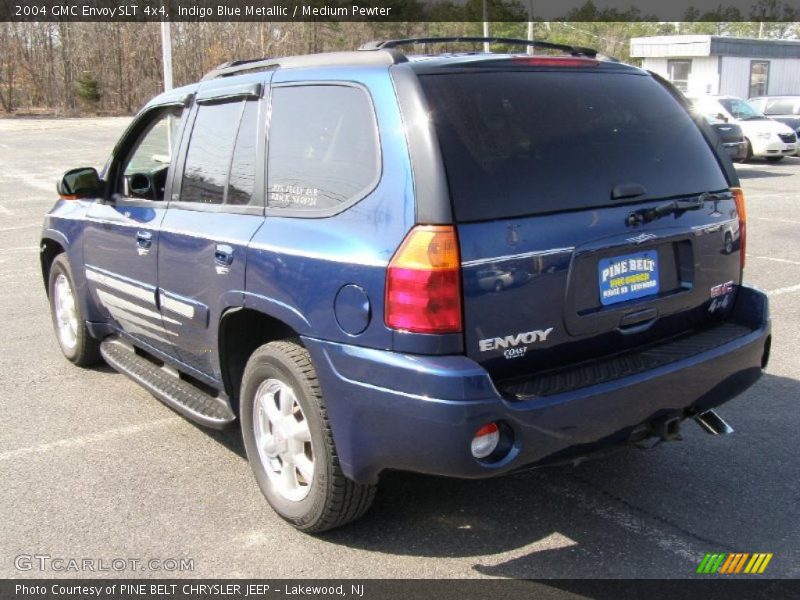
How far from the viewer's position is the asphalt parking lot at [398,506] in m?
3.34

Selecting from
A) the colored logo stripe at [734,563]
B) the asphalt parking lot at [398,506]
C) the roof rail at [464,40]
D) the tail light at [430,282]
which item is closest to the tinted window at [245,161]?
the roof rail at [464,40]

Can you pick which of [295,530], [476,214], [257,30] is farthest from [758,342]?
[257,30]

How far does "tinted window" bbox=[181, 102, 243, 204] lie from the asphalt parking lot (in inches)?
53.6

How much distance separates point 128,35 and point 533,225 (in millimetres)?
51014

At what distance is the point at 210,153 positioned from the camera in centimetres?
413

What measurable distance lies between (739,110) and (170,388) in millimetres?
20571

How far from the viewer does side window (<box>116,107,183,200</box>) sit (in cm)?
475

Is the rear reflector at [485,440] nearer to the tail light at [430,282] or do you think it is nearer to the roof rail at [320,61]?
the tail light at [430,282]

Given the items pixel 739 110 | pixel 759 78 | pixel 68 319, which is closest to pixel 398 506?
pixel 68 319

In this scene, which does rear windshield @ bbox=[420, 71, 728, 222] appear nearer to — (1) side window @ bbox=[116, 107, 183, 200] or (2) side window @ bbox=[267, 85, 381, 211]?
(2) side window @ bbox=[267, 85, 381, 211]

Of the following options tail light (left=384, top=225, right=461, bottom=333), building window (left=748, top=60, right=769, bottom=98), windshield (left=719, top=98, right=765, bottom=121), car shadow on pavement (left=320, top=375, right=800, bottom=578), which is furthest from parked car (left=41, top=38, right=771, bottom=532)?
building window (left=748, top=60, right=769, bottom=98)

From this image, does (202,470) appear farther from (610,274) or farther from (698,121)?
(698,121)

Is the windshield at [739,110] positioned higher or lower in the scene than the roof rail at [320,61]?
lower

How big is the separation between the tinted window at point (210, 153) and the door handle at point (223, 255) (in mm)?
308
